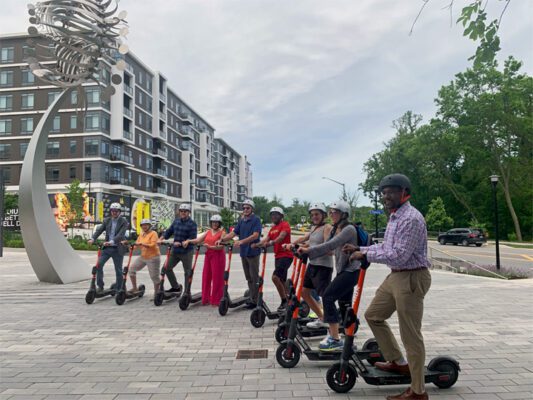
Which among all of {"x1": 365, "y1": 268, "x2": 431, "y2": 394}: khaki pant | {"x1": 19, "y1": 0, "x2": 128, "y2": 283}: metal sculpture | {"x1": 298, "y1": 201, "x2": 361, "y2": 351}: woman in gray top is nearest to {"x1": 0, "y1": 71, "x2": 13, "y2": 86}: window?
{"x1": 19, "y1": 0, "x2": 128, "y2": 283}: metal sculpture

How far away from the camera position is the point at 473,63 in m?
3.81

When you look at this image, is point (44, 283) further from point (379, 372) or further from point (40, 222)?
point (379, 372)

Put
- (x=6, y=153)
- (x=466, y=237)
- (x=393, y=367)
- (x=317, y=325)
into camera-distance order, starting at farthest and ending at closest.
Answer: (x=6, y=153) → (x=466, y=237) → (x=317, y=325) → (x=393, y=367)

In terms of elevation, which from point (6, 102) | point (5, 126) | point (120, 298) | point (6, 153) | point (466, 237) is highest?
point (6, 102)

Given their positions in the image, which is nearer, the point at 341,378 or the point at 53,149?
the point at 341,378

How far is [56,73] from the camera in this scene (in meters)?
12.1

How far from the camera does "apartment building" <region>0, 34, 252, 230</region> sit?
152 ft

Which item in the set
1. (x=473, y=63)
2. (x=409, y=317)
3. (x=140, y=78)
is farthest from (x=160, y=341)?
(x=140, y=78)

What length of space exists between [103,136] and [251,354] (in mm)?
46308

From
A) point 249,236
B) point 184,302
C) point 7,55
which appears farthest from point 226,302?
point 7,55

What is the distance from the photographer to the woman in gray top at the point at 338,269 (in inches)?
187

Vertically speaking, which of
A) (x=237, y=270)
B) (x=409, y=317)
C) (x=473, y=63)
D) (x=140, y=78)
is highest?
(x=140, y=78)

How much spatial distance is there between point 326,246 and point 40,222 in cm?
940

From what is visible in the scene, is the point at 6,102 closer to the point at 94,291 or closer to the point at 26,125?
the point at 26,125
